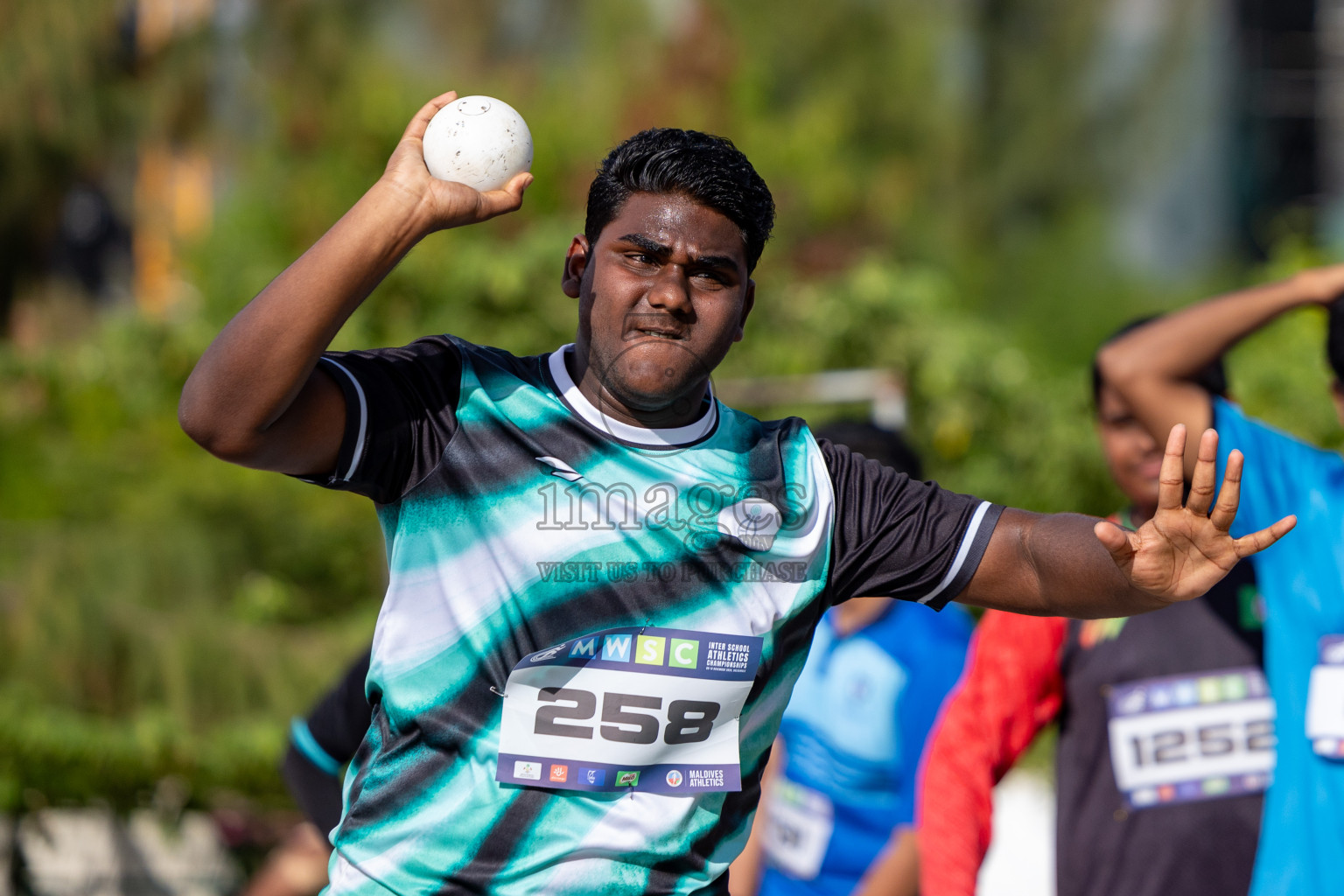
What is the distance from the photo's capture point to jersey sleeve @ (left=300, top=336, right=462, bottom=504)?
176 cm

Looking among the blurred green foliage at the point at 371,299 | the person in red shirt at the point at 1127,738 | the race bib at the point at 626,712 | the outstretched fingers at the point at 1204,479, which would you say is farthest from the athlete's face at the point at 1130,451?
the blurred green foliage at the point at 371,299

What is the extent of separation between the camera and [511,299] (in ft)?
24.2

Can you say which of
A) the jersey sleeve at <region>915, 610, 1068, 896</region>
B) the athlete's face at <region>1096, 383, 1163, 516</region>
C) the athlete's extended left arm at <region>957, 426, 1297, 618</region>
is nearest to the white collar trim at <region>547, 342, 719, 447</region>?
the athlete's extended left arm at <region>957, 426, 1297, 618</region>

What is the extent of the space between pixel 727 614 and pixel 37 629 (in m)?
4.33

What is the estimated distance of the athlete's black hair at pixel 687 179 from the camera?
1939mm

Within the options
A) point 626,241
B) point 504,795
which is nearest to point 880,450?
point 626,241

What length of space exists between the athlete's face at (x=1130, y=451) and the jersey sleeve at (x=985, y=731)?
347 millimetres

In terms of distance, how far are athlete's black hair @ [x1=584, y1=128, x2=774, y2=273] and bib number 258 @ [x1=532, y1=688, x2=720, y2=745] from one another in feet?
2.22

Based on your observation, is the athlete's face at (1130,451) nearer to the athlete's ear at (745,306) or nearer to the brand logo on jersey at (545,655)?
the athlete's ear at (745,306)

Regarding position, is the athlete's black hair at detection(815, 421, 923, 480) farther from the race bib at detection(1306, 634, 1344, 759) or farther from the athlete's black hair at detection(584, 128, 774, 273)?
the athlete's black hair at detection(584, 128, 774, 273)

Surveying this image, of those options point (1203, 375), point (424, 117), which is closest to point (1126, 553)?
point (424, 117)

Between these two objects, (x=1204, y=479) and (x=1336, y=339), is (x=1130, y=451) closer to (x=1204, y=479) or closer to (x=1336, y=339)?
(x=1336, y=339)

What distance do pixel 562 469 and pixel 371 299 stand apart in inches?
231

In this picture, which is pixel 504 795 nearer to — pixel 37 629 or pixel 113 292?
pixel 37 629
